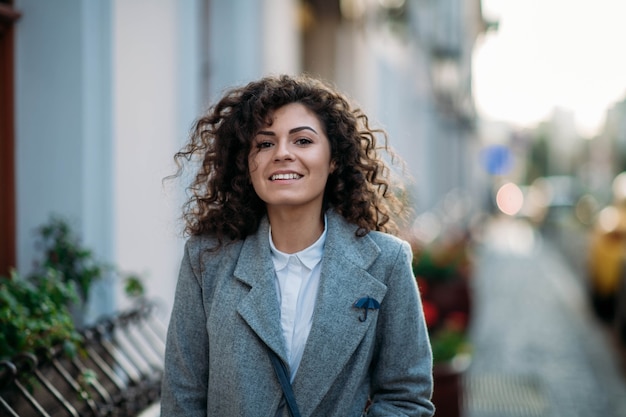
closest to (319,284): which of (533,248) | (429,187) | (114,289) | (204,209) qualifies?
(204,209)

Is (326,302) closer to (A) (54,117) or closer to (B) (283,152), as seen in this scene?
(B) (283,152)

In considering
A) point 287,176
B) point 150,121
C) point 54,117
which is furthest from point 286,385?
point 150,121

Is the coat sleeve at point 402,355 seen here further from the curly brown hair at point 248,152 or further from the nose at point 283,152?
the nose at point 283,152

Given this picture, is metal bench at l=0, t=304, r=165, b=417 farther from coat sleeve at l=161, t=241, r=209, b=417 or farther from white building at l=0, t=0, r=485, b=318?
coat sleeve at l=161, t=241, r=209, b=417

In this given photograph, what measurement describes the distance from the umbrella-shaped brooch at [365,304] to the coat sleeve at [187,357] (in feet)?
1.51

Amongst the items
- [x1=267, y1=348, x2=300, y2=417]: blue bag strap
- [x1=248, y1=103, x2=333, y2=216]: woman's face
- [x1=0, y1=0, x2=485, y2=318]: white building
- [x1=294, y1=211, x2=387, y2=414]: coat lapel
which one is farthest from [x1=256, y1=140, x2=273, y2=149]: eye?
[x1=267, y1=348, x2=300, y2=417]: blue bag strap

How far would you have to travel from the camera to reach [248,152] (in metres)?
2.17

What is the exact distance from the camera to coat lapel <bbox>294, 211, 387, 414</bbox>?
78.8 inches

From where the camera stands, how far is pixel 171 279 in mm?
4422

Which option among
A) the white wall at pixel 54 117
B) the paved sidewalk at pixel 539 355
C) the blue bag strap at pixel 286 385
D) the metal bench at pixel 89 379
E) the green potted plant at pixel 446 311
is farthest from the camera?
the paved sidewalk at pixel 539 355

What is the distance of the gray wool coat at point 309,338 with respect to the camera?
2.00m

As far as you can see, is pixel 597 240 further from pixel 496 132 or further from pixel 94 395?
pixel 496 132

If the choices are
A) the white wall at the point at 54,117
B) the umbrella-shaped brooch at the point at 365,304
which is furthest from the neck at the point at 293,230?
the white wall at the point at 54,117

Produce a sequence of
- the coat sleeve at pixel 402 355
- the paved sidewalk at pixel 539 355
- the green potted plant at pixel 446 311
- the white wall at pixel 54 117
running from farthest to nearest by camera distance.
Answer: the paved sidewalk at pixel 539 355
the green potted plant at pixel 446 311
the white wall at pixel 54 117
the coat sleeve at pixel 402 355
